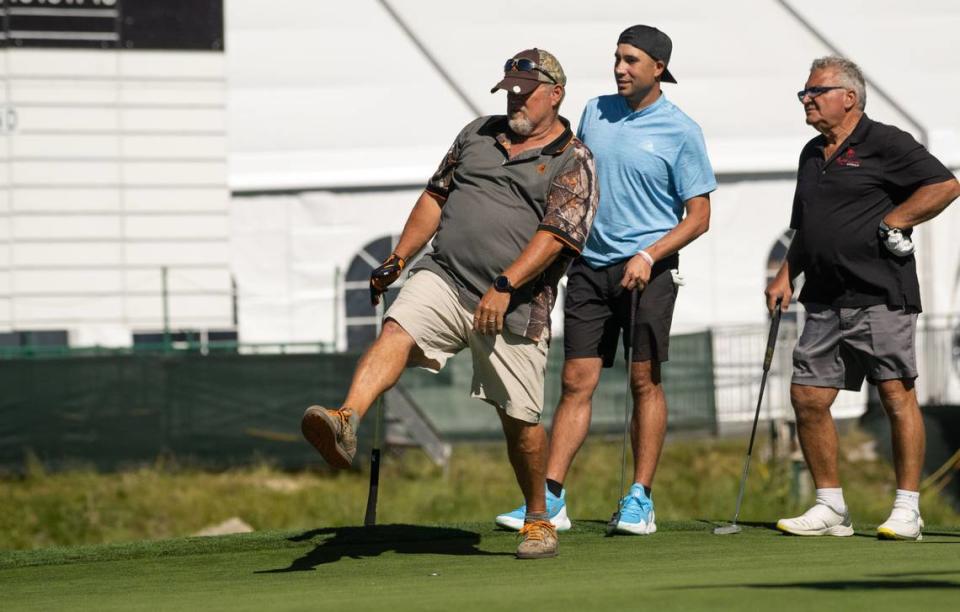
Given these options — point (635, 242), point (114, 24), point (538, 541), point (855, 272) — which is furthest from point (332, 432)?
point (114, 24)

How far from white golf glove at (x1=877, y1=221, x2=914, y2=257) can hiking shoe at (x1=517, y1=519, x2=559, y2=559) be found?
165 centimetres

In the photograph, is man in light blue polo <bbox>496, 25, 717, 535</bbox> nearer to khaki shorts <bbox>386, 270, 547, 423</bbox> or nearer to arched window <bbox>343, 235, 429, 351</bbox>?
khaki shorts <bbox>386, 270, 547, 423</bbox>

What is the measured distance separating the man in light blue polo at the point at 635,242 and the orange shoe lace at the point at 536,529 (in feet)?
2.37

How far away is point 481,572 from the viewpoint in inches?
211

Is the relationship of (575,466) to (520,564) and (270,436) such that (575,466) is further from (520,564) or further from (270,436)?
(520,564)

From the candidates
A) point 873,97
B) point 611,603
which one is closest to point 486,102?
point 873,97

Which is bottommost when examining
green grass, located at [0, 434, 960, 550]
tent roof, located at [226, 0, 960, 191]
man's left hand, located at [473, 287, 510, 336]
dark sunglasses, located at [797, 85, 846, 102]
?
green grass, located at [0, 434, 960, 550]

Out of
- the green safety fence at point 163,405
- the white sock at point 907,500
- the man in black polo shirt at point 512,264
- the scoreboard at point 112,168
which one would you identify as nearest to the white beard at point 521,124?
the man in black polo shirt at point 512,264

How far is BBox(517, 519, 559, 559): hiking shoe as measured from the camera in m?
5.73

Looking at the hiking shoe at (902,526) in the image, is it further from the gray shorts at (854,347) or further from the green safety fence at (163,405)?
the green safety fence at (163,405)

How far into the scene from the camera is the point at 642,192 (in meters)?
6.64

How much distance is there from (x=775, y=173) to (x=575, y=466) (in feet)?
15.3

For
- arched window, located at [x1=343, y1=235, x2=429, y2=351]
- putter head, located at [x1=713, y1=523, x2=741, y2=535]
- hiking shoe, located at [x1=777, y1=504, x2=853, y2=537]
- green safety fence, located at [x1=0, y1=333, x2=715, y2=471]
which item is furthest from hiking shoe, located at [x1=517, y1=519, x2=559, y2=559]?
arched window, located at [x1=343, y1=235, x2=429, y2=351]

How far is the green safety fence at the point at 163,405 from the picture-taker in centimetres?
1273
